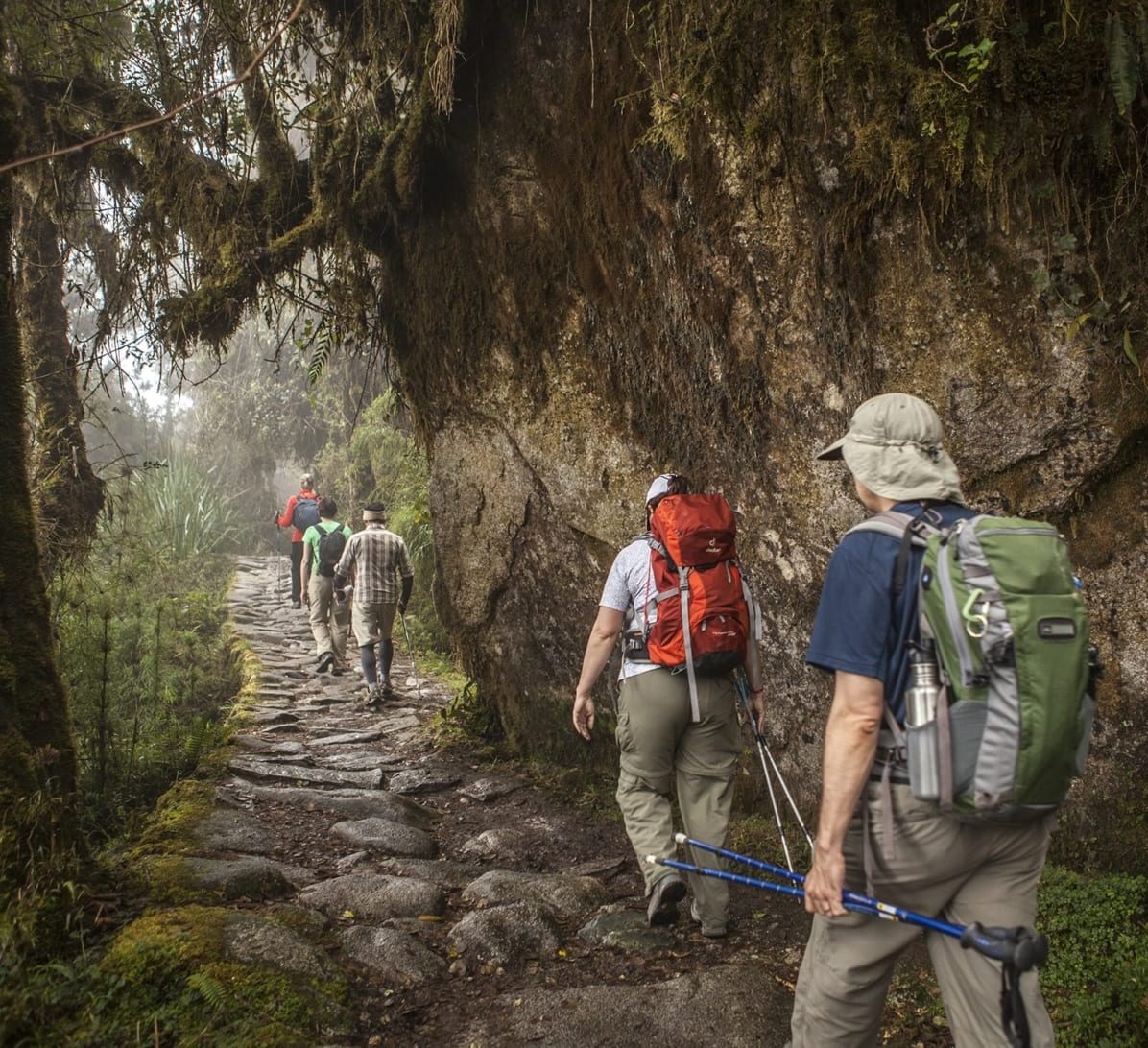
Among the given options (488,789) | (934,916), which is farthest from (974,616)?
(488,789)

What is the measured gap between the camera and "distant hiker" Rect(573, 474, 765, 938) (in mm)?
4801

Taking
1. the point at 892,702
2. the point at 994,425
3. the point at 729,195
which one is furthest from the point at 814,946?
the point at 729,195

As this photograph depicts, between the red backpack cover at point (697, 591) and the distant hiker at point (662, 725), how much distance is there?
1 centimetres

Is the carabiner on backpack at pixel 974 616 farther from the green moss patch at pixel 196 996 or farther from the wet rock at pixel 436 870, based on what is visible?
the wet rock at pixel 436 870

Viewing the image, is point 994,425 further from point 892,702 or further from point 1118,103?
point 892,702

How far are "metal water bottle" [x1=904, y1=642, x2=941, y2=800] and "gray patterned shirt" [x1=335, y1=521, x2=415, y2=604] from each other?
8.53 meters

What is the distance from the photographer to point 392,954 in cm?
439

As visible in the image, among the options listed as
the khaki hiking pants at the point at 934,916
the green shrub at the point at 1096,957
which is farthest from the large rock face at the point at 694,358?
the khaki hiking pants at the point at 934,916

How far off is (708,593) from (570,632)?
9.96 feet

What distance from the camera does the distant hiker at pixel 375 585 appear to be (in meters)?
10.7

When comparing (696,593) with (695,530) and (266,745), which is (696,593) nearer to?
(695,530)

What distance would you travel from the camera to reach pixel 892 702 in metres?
2.69

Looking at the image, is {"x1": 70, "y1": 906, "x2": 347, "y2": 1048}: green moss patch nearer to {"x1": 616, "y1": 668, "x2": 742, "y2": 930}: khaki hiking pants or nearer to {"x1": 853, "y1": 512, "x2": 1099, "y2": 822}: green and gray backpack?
{"x1": 616, "y1": 668, "x2": 742, "y2": 930}: khaki hiking pants

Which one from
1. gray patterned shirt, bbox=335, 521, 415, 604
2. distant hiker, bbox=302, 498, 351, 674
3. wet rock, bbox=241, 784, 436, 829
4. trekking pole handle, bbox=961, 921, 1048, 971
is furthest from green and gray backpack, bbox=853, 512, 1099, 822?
distant hiker, bbox=302, 498, 351, 674
